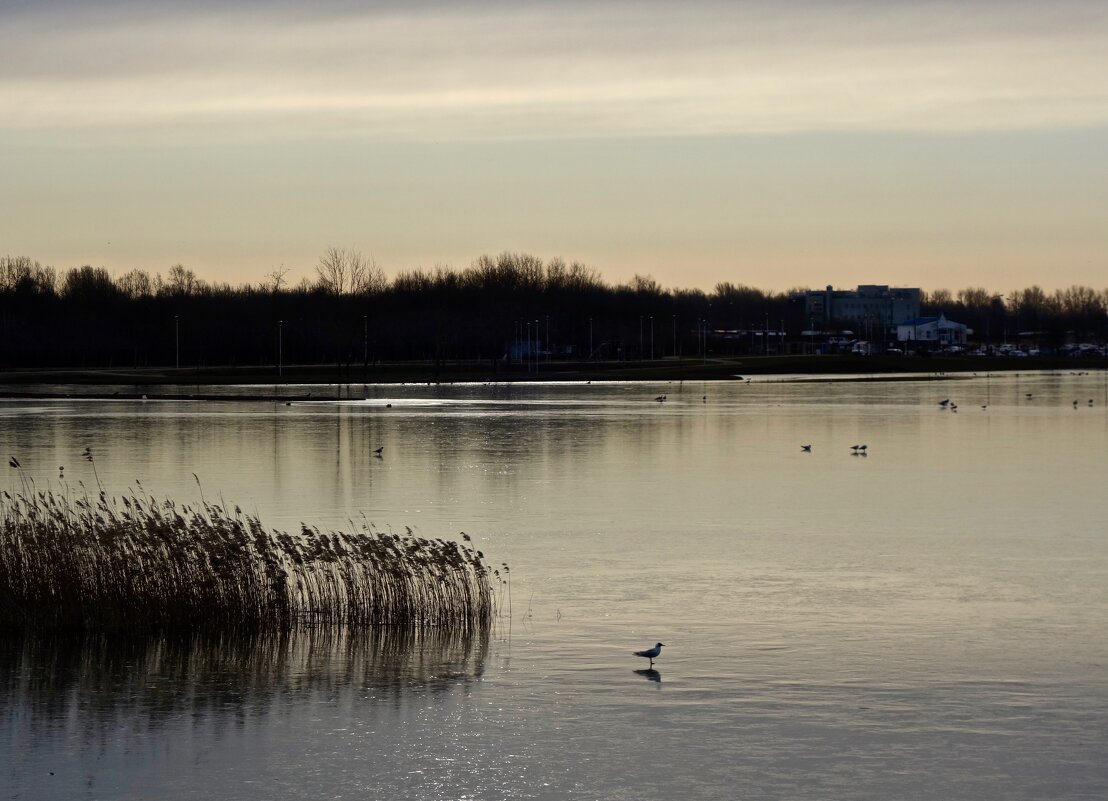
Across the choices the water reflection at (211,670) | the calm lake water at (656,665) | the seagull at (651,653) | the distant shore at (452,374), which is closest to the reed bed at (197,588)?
the water reflection at (211,670)

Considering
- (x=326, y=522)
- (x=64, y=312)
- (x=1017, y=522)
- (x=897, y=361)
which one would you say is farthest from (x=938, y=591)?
(x=64, y=312)

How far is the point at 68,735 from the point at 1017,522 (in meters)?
21.1

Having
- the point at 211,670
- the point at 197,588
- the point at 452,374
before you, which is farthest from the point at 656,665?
the point at 452,374

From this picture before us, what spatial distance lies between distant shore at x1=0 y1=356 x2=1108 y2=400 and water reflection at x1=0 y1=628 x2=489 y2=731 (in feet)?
243

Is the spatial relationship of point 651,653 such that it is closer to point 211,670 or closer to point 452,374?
point 211,670

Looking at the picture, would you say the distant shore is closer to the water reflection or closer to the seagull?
the water reflection

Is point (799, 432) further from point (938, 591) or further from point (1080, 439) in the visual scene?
point (938, 591)

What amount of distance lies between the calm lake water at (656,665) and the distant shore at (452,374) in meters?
62.3

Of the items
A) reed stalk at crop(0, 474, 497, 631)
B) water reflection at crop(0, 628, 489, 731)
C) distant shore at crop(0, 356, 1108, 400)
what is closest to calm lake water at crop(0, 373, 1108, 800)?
water reflection at crop(0, 628, 489, 731)

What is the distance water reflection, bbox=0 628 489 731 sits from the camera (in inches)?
624

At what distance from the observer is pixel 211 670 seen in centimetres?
1745

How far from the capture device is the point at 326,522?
2920 cm

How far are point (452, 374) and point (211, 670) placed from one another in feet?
416

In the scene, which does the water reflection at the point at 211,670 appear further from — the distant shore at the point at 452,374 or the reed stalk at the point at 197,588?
the distant shore at the point at 452,374
